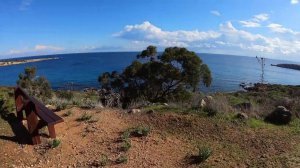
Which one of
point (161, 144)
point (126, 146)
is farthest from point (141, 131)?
point (126, 146)

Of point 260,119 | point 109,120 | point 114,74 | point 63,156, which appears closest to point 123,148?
point 63,156

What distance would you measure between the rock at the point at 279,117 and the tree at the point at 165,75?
37.8 feet

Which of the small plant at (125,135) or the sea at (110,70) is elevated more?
the small plant at (125,135)

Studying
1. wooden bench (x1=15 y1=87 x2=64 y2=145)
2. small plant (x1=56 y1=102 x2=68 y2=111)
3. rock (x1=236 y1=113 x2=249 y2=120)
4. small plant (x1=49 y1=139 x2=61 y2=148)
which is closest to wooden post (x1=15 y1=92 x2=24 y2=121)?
small plant (x1=56 y1=102 x2=68 y2=111)

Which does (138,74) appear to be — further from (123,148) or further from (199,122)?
(123,148)

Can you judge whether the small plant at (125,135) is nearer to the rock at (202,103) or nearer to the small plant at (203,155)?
the small plant at (203,155)

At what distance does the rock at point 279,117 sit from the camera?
10.9 meters

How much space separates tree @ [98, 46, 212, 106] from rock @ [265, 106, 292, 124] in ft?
37.8

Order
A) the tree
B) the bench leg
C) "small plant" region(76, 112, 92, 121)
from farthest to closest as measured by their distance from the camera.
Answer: the tree
"small plant" region(76, 112, 92, 121)
the bench leg

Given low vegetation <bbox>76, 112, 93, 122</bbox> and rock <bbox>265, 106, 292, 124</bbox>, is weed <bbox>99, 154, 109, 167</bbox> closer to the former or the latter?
low vegetation <bbox>76, 112, 93, 122</bbox>

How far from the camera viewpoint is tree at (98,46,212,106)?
2275 cm

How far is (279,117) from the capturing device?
10992 mm

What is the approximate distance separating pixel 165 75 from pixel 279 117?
12368 mm

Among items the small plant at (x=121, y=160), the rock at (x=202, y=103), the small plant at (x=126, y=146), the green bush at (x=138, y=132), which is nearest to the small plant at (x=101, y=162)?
the small plant at (x=121, y=160)
